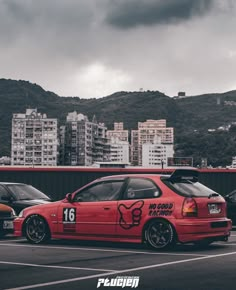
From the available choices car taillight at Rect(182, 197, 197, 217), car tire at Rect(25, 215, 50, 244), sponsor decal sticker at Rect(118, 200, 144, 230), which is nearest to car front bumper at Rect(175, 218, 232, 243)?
car taillight at Rect(182, 197, 197, 217)

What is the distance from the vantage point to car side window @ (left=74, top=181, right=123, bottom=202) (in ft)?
44.4

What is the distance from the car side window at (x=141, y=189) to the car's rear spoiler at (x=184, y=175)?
388 mm

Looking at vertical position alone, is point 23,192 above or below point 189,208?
above

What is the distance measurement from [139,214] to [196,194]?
44.9 inches

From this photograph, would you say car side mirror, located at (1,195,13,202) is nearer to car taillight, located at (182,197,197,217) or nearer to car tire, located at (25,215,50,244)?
car tire, located at (25,215,50,244)

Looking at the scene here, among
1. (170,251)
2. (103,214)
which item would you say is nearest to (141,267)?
(170,251)

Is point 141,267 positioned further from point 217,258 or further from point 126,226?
point 126,226

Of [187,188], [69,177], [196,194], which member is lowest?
[196,194]

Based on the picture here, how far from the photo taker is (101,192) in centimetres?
1371

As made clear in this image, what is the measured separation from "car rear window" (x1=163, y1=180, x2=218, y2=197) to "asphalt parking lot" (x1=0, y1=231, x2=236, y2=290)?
1.03 m

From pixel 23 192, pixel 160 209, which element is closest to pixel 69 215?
pixel 160 209

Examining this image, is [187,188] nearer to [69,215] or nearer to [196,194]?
[196,194]

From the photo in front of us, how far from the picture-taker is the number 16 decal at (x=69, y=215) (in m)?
13.7

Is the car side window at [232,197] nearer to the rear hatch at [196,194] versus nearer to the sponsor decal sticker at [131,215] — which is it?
the rear hatch at [196,194]
